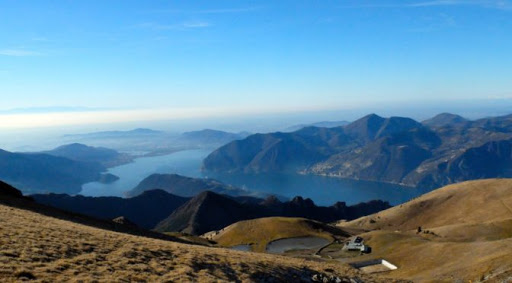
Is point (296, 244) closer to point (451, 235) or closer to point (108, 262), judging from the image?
point (451, 235)

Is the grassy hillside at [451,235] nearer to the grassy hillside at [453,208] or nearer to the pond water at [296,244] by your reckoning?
the grassy hillside at [453,208]

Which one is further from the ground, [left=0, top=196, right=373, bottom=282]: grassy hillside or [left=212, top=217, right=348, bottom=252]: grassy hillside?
[left=0, top=196, right=373, bottom=282]: grassy hillside

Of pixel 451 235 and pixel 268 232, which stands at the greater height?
pixel 451 235

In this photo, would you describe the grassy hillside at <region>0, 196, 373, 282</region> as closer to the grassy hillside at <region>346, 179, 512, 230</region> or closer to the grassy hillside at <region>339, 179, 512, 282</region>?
the grassy hillside at <region>339, 179, 512, 282</region>

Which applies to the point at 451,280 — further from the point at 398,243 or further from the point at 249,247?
the point at 249,247

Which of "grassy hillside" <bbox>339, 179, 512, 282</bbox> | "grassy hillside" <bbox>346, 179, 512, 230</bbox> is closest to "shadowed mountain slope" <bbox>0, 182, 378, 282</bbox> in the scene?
"grassy hillside" <bbox>339, 179, 512, 282</bbox>

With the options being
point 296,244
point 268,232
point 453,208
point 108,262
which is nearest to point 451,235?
point 296,244

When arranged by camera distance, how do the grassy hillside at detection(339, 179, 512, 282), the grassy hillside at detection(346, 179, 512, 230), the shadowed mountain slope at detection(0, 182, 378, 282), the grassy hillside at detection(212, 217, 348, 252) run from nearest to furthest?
the shadowed mountain slope at detection(0, 182, 378, 282)
the grassy hillside at detection(339, 179, 512, 282)
the grassy hillside at detection(212, 217, 348, 252)
the grassy hillside at detection(346, 179, 512, 230)
